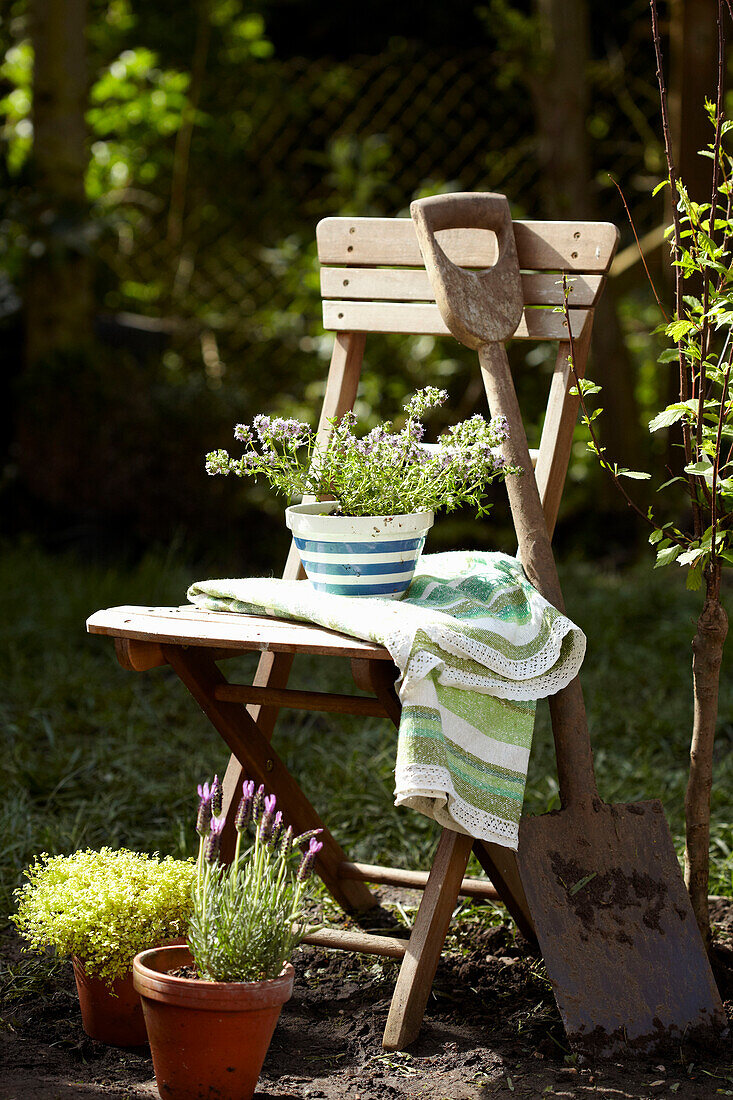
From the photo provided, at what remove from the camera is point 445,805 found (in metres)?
1.74

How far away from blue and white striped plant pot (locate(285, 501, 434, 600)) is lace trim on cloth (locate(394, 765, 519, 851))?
0.32 metres

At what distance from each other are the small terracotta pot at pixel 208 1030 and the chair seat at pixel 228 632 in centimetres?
46

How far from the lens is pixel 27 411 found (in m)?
5.09

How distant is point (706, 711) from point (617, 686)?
5.92 feet

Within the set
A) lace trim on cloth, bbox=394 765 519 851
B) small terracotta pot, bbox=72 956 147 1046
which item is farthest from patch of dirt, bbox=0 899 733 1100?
lace trim on cloth, bbox=394 765 519 851

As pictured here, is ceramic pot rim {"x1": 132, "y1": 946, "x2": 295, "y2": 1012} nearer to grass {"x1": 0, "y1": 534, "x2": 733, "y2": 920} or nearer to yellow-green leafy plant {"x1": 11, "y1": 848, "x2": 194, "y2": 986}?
yellow-green leafy plant {"x1": 11, "y1": 848, "x2": 194, "y2": 986}

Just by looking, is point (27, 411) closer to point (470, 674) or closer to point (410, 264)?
point (410, 264)

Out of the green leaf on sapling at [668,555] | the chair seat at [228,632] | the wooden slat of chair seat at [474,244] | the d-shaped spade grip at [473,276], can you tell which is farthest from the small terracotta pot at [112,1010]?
the wooden slat of chair seat at [474,244]

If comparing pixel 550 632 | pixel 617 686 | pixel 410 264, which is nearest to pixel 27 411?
pixel 617 686

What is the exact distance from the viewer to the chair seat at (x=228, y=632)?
1682mm

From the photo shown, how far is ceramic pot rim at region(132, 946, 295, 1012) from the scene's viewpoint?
1.54 m

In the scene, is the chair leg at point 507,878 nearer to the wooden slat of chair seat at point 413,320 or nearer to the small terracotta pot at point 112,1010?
the small terracotta pot at point 112,1010

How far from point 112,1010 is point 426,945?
50cm

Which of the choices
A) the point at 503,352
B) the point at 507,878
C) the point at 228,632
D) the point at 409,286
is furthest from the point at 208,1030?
the point at 409,286
